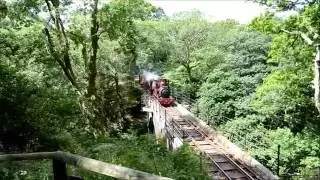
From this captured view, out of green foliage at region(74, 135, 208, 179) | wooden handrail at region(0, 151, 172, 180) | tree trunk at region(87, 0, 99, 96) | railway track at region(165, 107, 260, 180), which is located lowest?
railway track at region(165, 107, 260, 180)

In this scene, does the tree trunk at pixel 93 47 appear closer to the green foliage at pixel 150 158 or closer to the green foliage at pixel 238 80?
the green foliage at pixel 150 158

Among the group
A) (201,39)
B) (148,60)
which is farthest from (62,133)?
(148,60)

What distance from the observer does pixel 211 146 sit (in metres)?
21.4

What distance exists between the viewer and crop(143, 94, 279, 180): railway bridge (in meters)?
16.6

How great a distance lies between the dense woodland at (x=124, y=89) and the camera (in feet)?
36.6

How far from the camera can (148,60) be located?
47688 millimetres

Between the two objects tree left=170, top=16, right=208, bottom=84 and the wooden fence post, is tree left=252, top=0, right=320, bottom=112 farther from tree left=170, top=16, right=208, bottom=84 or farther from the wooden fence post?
tree left=170, top=16, right=208, bottom=84

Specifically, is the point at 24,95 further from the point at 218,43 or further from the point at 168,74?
the point at 168,74

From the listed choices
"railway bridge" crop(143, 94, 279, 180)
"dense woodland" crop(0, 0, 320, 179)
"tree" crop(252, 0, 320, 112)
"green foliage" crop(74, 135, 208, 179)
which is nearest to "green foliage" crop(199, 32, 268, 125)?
"dense woodland" crop(0, 0, 320, 179)

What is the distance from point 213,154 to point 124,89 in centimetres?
1125

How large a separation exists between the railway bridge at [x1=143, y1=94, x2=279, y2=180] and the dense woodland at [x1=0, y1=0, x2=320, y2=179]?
86 cm

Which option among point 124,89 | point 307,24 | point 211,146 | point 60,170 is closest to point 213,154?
point 211,146

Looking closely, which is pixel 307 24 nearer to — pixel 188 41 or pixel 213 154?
pixel 213 154

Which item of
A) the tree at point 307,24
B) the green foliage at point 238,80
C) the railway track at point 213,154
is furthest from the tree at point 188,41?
the tree at point 307,24
